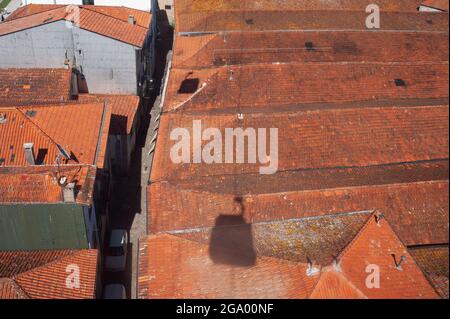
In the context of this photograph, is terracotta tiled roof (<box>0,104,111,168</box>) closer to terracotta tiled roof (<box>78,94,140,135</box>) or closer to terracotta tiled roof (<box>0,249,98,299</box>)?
terracotta tiled roof (<box>0,249,98,299</box>)

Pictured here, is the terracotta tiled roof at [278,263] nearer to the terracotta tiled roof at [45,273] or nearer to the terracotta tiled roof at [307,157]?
the terracotta tiled roof at [307,157]

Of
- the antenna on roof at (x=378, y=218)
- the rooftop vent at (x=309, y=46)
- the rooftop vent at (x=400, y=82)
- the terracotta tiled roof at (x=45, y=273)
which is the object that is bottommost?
→ the terracotta tiled roof at (x=45, y=273)

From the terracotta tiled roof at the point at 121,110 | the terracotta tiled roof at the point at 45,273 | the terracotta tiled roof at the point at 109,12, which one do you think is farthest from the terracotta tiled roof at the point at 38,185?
the terracotta tiled roof at the point at 109,12

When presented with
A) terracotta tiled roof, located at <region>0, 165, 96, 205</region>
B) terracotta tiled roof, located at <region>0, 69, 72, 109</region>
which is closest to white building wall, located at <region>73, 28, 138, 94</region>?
terracotta tiled roof, located at <region>0, 69, 72, 109</region>

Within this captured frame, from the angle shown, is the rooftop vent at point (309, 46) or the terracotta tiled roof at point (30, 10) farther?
the terracotta tiled roof at point (30, 10)
